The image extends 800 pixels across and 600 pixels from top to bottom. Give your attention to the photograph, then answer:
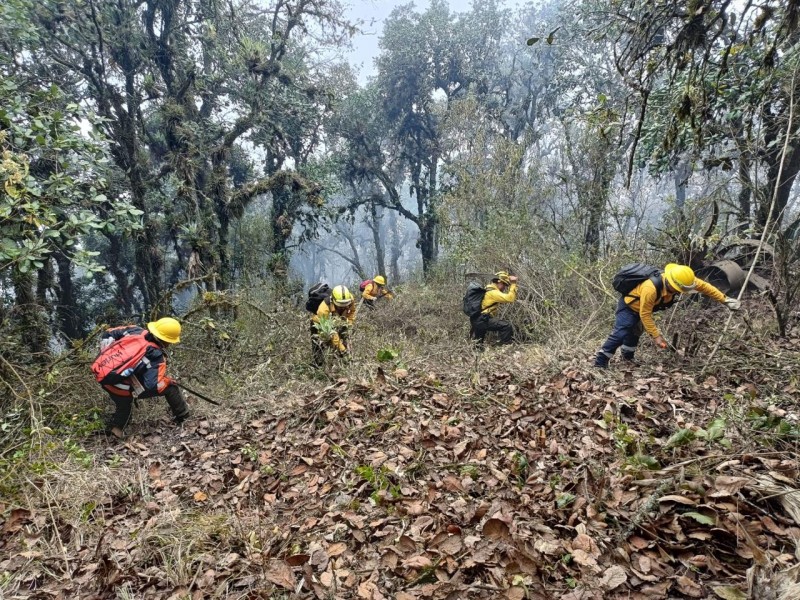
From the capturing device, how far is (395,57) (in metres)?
18.1

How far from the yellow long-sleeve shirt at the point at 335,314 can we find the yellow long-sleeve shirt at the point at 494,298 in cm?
255

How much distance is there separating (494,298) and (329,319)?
11.6ft

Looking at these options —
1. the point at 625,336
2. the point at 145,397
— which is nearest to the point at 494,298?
the point at 625,336

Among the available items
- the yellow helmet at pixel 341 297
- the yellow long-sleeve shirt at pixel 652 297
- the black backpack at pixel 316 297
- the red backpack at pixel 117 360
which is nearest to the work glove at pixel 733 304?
the yellow long-sleeve shirt at pixel 652 297

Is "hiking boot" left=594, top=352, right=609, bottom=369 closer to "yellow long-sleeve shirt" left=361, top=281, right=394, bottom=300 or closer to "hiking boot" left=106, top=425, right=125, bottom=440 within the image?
"hiking boot" left=106, top=425, right=125, bottom=440

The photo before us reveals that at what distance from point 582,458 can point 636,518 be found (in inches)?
29.1

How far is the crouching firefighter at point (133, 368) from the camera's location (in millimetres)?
4652

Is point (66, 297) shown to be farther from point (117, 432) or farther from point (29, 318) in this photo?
point (117, 432)

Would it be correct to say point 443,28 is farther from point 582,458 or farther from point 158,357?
point 582,458

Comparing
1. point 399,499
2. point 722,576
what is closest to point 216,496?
point 399,499

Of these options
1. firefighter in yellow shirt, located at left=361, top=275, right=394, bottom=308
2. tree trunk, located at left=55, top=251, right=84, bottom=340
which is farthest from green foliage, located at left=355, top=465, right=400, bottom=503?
tree trunk, located at left=55, top=251, right=84, bottom=340

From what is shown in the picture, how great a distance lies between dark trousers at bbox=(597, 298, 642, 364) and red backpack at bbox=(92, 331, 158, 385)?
5.36 m

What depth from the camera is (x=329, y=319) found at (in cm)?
Result: 573

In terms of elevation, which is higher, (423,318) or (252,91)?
(252,91)
